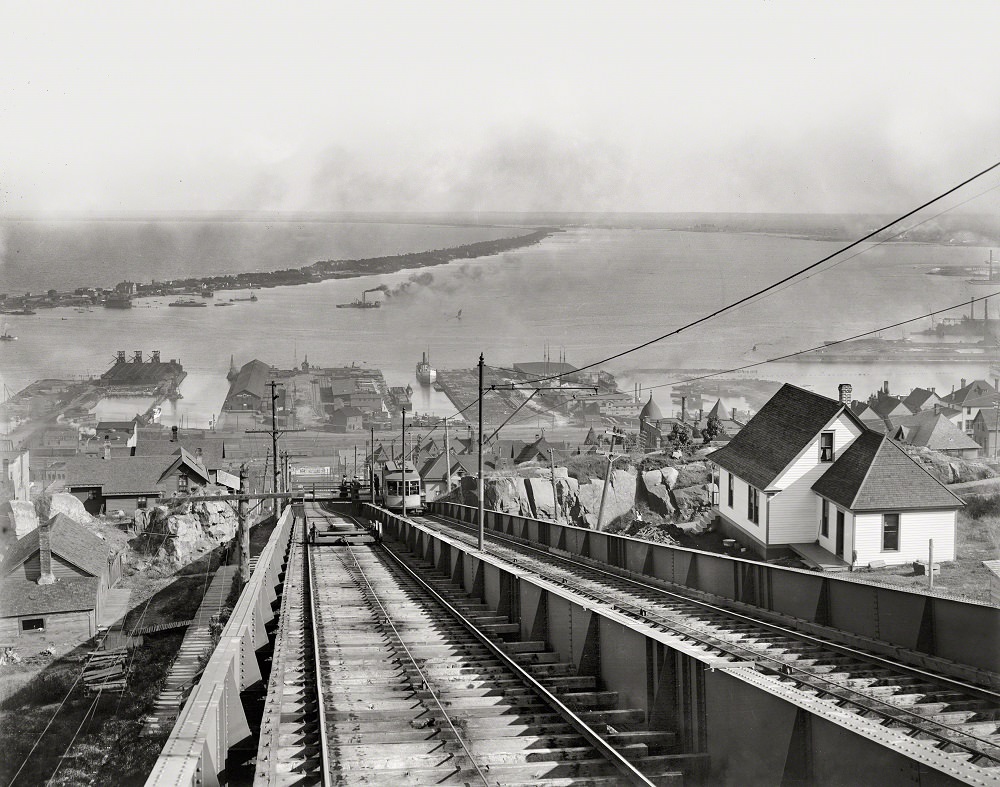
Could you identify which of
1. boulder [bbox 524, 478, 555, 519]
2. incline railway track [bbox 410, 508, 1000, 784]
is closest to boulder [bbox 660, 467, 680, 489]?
boulder [bbox 524, 478, 555, 519]

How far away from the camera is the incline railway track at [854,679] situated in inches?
280

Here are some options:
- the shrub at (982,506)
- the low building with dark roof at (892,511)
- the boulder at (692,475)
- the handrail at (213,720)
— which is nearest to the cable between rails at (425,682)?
the handrail at (213,720)

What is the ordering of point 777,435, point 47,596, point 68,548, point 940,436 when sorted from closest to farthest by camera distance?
point 777,435 < point 47,596 < point 68,548 < point 940,436

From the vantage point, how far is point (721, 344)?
11550 cm

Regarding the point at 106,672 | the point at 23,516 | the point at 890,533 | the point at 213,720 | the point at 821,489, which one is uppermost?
the point at 213,720

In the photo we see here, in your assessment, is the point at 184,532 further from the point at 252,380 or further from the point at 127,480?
the point at 252,380

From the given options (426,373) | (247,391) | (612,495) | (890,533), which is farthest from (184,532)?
(426,373)

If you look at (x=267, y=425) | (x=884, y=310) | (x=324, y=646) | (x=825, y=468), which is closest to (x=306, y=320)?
(x=267, y=425)

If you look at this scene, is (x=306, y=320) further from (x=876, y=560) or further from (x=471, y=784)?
(x=471, y=784)

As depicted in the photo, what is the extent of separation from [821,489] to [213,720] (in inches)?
1000

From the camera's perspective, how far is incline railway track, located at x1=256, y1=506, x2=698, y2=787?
7.14m

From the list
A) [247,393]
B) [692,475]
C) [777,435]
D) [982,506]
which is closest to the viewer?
[777,435]

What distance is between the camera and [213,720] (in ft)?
20.9

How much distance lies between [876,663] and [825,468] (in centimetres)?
2080
